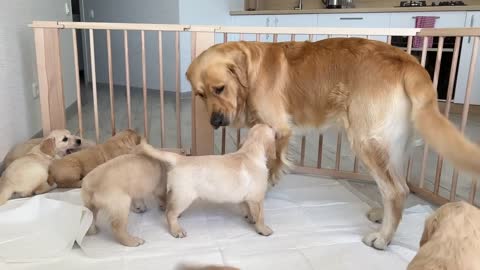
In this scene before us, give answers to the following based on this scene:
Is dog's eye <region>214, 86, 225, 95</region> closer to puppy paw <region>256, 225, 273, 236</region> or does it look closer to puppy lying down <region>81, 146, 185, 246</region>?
puppy lying down <region>81, 146, 185, 246</region>

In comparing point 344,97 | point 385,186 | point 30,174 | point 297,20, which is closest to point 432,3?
point 297,20

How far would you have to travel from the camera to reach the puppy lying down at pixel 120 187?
4.72ft

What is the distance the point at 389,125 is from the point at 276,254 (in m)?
0.65

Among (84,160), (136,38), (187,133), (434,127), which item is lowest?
(187,133)

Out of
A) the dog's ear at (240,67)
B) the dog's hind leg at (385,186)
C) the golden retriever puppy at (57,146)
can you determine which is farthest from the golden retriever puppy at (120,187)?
the dog's hind leg at (385,186)

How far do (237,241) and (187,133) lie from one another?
6.02ft

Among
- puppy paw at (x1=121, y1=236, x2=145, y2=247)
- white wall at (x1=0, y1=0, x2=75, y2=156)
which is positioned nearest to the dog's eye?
puppy paw at (x1=121, y1=236, x2=145, y2=247)

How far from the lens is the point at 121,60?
5.57 m

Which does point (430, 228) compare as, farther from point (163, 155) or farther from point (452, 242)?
point (163, 155)

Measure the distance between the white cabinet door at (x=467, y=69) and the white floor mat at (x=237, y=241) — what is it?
2679mm

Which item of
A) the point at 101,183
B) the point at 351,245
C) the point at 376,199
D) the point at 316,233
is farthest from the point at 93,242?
the point at 376,199

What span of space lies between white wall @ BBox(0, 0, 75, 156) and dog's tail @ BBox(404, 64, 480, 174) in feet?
6.70

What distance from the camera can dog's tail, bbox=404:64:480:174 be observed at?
124 cm

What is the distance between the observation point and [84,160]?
196 cm
